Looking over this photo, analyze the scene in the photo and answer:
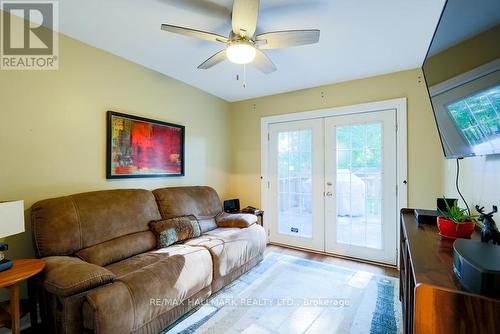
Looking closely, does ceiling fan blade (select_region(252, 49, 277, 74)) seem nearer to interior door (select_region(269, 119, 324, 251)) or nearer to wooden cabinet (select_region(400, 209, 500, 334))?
interior door (select_region(269, 119, 324, 251))

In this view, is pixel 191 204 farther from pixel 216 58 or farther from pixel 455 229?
pixel 455 229

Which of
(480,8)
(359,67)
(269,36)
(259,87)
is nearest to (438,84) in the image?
(480,8)

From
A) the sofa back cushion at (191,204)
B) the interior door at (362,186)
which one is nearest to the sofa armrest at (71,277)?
the sofa back cushion at (191,204)

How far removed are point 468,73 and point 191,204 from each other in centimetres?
271

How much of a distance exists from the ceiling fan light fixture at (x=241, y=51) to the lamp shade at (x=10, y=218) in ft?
6.04

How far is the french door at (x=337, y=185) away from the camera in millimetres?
3004

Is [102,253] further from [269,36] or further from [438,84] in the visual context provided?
[438,84]

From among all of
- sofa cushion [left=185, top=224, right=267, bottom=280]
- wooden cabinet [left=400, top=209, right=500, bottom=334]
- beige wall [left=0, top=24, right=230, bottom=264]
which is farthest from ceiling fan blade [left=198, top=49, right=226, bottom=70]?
wooden cabinet [left=400, top=209, right=500, bottom=334]

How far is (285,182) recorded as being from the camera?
3.79 m

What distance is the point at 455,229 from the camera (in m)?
1.24

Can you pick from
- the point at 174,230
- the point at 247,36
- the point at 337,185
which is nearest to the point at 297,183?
the point at 337,185

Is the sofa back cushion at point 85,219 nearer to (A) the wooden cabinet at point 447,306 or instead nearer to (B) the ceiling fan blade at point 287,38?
(B) the ceiling fan blade at point 287,38

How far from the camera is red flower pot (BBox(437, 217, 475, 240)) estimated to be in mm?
1216

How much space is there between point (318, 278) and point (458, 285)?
2.06m
